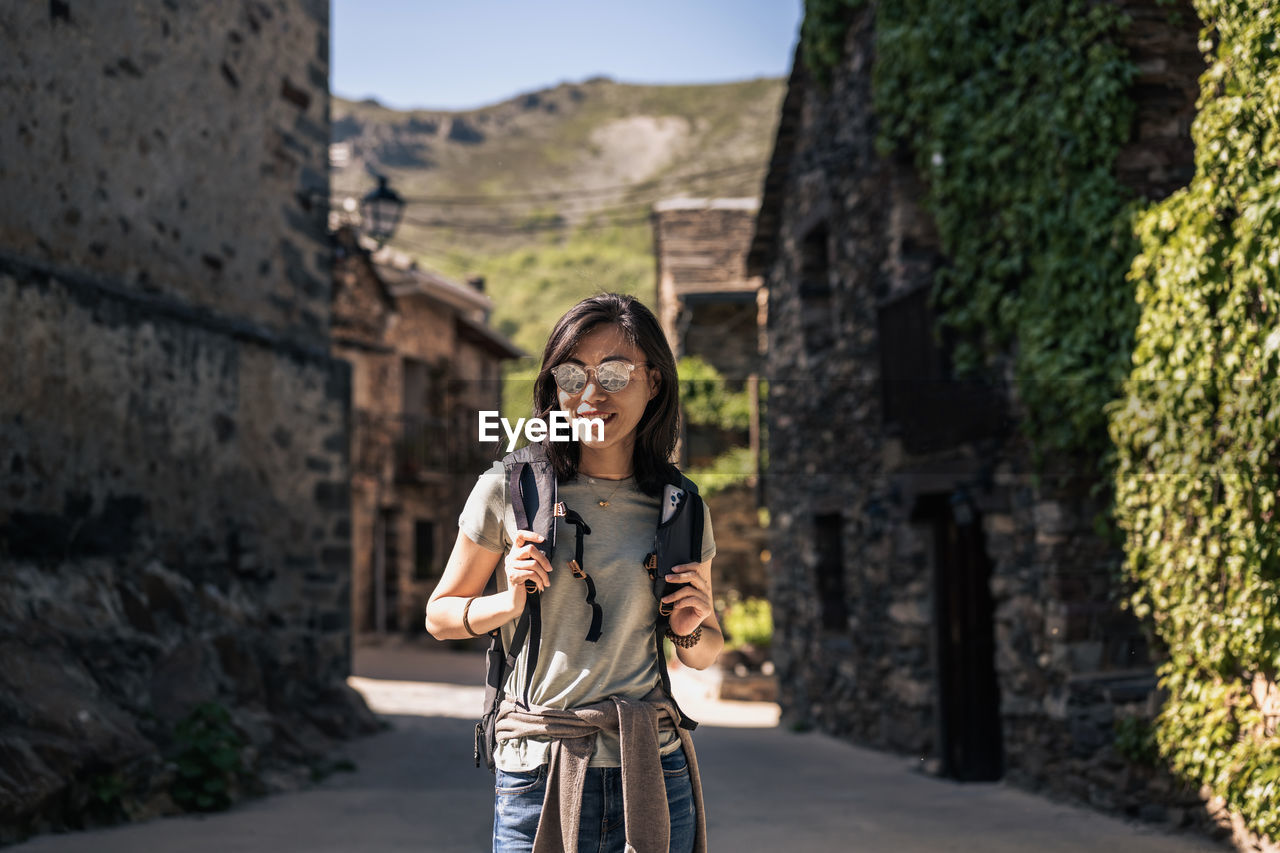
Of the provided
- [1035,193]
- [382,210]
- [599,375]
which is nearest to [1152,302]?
[1035,193]

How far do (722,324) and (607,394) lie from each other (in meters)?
16.1

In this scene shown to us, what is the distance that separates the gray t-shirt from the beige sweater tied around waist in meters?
0.02

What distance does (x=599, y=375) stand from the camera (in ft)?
6.42

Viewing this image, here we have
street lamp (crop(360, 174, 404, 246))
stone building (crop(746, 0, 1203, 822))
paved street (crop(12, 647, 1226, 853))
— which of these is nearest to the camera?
paved street (crop(12, 647, 1226, 853))

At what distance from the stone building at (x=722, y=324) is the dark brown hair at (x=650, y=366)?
12862mm

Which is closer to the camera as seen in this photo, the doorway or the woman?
the woman

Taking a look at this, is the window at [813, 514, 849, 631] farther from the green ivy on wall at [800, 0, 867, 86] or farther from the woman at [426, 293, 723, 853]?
the woman at [426, 293, 723, 853]

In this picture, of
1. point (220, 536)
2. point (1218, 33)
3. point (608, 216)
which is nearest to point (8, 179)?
point (220, 536)

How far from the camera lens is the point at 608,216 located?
6644cm

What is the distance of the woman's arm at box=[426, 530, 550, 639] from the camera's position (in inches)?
73.0

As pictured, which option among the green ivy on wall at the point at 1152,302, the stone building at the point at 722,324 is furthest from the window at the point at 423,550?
the green ivy on wall at the point at 1152,302

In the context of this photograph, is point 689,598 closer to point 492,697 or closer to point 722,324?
point 492,697

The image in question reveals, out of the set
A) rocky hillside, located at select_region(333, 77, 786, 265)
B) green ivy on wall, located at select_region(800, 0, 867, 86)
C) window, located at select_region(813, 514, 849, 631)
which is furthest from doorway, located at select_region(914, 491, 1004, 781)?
rocky hillside, located at select_region(333, 77, 786, 265)

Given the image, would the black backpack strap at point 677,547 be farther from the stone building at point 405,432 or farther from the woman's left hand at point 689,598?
the stone building at point 405,432
